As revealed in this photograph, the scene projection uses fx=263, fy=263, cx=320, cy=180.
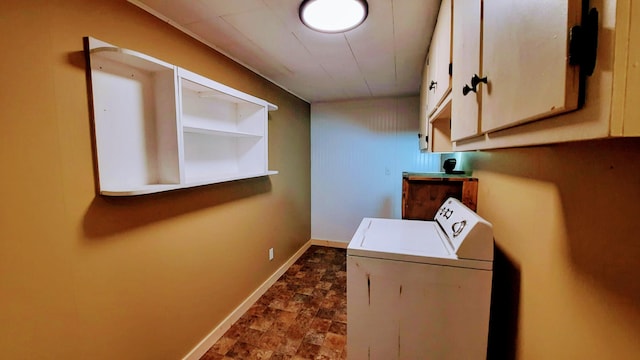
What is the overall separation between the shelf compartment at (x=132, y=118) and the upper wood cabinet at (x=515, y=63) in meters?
1.39

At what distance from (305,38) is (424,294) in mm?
1672

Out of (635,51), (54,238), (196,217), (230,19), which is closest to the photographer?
(635,51)

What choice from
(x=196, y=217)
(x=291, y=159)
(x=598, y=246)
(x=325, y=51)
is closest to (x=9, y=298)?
(x=196, y=217)

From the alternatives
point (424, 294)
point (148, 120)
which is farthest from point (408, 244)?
point (148, 120)

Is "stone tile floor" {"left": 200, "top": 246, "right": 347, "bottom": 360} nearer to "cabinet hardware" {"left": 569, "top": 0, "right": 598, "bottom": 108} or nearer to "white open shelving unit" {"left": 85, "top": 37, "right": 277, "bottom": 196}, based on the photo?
"white open shelving unit" {"left": 85, "top": 37, "right": 277, "bottom": 196}

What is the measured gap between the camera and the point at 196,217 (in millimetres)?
1795

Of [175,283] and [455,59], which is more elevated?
[455,59]

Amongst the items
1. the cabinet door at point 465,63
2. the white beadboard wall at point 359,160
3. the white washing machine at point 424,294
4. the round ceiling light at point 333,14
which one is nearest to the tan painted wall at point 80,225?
the round ceiling light at point 333,14

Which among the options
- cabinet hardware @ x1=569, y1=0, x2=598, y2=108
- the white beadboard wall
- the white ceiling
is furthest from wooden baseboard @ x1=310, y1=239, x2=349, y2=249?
cabinet hardware @ x1=569, y1=0, x2=598, y2=108

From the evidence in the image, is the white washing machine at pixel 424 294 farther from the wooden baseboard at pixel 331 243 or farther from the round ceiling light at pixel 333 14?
the wooden baseboard at pixel 331 243

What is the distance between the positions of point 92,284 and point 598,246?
5.91 feet

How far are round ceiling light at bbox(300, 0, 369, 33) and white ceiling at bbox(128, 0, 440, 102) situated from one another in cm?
5

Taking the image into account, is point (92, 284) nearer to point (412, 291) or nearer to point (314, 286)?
point (412, 291)

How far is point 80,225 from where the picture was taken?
1138mm
